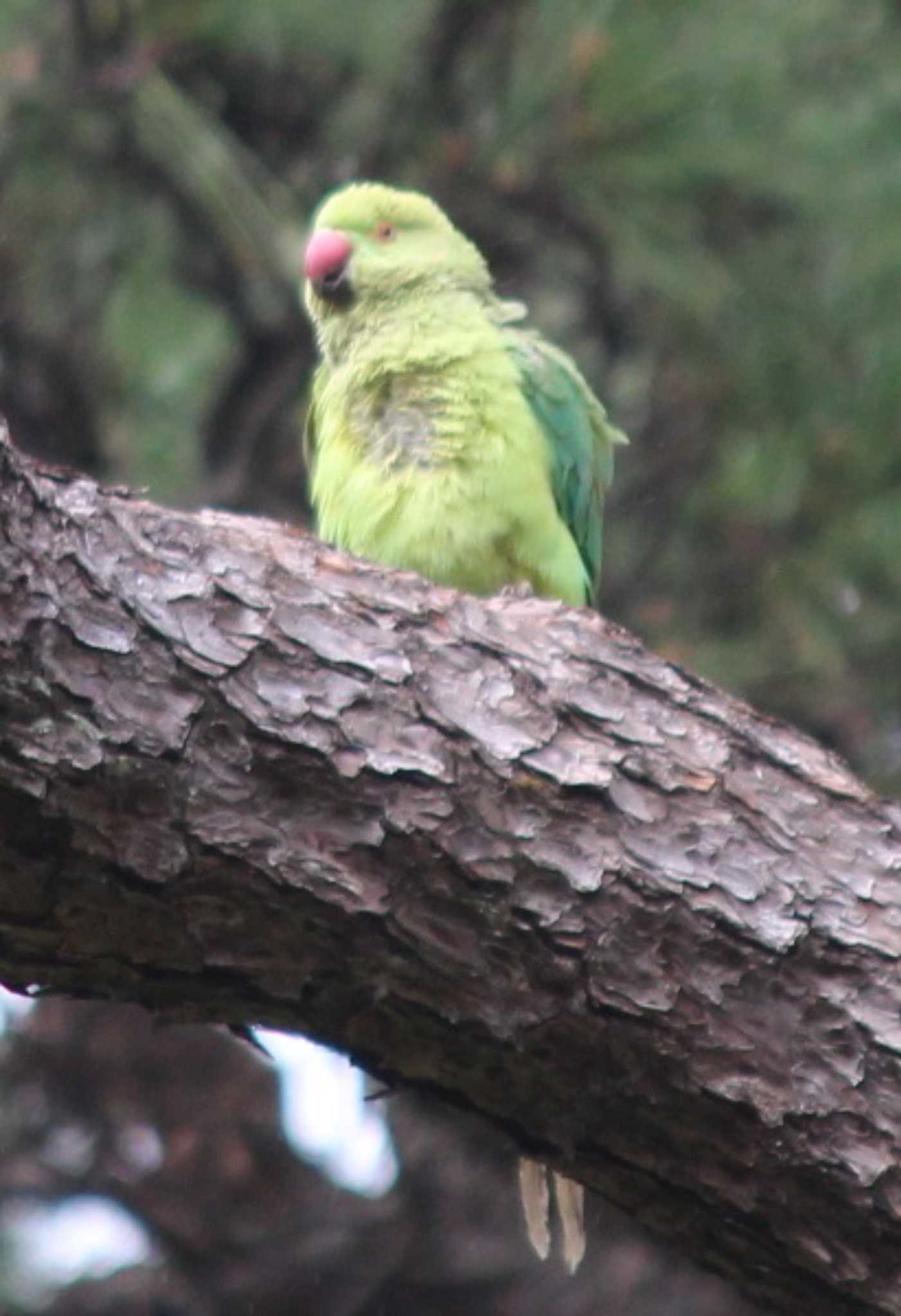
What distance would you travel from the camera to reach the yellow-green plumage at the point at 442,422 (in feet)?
10.4

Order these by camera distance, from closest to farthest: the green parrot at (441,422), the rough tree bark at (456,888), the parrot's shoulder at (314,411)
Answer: the rough tree bark at (456,888)
the green parrot at (441,422)
the parrot's shoulder at (314,411)

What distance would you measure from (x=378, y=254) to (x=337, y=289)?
0.10 metres

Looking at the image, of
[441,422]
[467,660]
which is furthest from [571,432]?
[467,660]

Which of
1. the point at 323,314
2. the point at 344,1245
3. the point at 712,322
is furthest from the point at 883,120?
the point at 344,1245

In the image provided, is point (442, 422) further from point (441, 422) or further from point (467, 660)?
point (467, 660)

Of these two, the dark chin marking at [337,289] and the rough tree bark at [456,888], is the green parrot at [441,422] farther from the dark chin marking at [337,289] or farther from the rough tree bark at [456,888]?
the rough tree bark at [456,888]

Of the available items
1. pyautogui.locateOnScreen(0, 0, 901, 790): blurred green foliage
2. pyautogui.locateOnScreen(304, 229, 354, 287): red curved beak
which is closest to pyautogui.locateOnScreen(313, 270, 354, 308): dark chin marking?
pyautogui.locateOnScreen(304, 229, 354, 287): red curved beak

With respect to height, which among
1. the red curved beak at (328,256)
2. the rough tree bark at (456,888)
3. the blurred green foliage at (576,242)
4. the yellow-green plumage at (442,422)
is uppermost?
the blurred green foliage at (576,242)

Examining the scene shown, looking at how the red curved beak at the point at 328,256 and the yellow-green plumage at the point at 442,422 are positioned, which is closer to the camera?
the yellow-green plumage at the point at 442,422

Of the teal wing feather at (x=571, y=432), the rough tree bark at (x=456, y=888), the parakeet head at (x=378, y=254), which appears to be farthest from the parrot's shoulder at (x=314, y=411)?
the rough tree bark at (x=456, y=888)

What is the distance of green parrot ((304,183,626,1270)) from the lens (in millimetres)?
3176

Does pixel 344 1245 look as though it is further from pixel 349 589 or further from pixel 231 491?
pixel 349 589

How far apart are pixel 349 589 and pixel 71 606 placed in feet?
1.16

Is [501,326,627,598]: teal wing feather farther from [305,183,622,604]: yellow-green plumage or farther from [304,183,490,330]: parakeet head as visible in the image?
[304,183,490,330]: parakeet head
